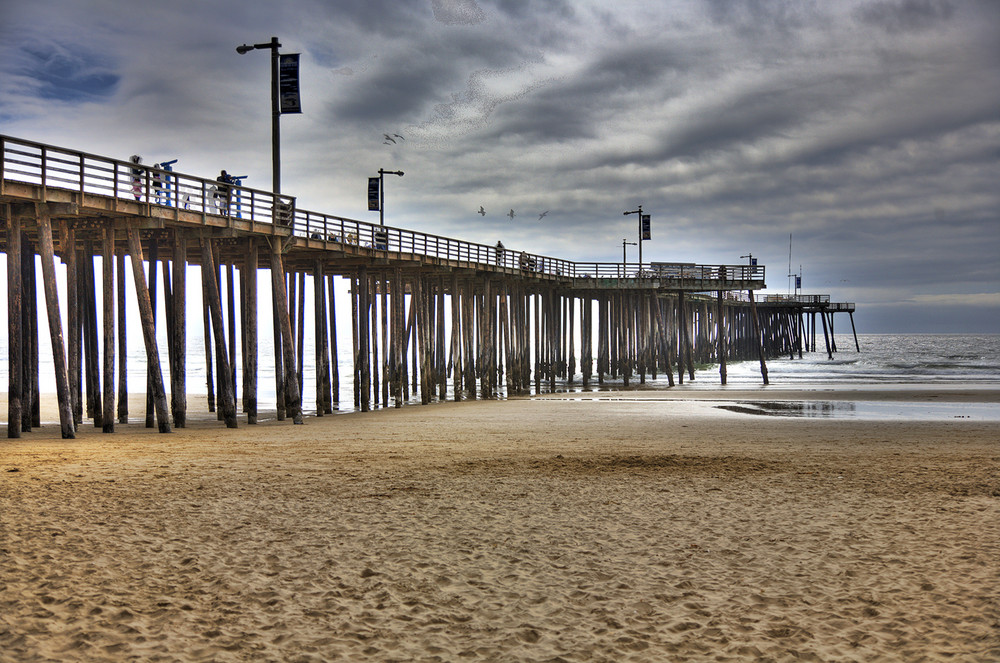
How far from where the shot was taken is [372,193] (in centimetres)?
2741

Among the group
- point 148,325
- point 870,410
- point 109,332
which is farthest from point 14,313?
point 870,410

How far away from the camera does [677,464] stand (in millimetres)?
11227

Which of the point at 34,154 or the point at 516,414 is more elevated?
the point at 34,154

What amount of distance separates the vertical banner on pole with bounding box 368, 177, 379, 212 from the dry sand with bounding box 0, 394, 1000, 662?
16.5 m

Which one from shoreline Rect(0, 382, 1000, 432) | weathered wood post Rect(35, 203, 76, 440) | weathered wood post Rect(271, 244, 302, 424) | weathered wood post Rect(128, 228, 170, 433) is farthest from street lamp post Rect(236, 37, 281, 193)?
shoreline Rect(0, 382, 1000, 432)

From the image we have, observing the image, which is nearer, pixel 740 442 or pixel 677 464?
pixel 677 464

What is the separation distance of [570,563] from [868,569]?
2.35 metres

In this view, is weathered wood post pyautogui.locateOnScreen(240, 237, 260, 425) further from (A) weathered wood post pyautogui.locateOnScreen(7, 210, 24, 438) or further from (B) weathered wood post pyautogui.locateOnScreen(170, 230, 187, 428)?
(A) weathered wood post pyautogui.locateOnScreen(7, 210, 24, 438)

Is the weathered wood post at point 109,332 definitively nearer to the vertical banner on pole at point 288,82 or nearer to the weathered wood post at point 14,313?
the weathered wood post at point 14,313

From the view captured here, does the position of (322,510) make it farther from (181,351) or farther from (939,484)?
(181,351)

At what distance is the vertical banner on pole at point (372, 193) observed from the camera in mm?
27406

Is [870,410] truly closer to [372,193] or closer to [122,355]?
[372,193]

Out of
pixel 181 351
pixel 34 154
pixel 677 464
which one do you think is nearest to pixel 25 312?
pixel 181 351

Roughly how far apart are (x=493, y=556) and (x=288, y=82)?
1382cm
